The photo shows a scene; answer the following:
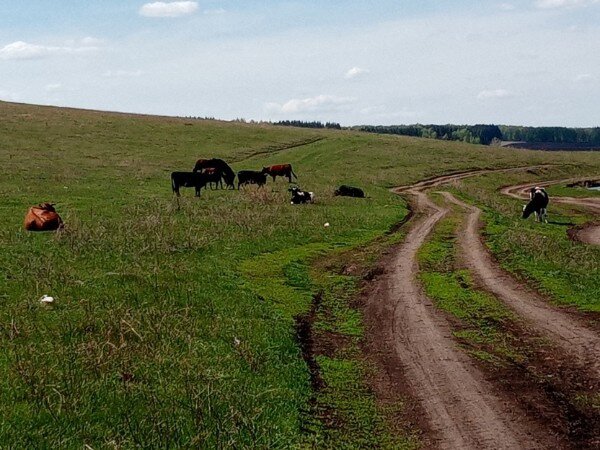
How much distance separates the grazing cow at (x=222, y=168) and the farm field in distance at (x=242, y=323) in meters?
10.1

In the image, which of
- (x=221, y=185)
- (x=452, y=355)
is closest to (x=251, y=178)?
(x=221, y=185)

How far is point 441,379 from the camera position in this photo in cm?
1057

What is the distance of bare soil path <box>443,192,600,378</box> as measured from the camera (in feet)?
39.0

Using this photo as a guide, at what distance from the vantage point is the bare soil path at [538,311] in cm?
1188

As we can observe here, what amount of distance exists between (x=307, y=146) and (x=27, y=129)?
37553mm

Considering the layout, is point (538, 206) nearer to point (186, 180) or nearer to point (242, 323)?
point (186, 180)

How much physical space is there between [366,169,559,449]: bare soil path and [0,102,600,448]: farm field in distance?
0.98ft

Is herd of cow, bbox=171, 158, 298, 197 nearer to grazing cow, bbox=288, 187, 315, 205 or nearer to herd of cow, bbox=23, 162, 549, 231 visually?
herd of cow, bbox=23, 162, 549, 231

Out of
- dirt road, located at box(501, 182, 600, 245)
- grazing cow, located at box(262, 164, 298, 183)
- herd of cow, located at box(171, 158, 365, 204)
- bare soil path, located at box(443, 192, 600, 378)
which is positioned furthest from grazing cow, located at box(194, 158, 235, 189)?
bare soil path, located at box(443, 192, 600, 378)

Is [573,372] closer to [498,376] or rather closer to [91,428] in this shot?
[498,376]

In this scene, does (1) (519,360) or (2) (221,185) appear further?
(2) (221,185)

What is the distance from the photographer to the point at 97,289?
14.3 m

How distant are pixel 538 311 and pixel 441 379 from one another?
5.48 metres

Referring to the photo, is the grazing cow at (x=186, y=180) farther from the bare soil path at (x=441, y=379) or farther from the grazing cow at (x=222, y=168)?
→ the bare soil path at (x=441, y=379)
